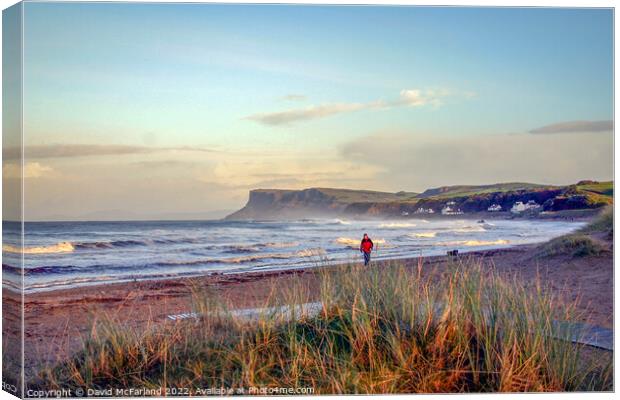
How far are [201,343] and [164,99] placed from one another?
209 centimetres

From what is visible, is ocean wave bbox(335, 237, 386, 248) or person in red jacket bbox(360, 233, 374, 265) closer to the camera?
person in red jacket bbox(360, 233, 374, 265)

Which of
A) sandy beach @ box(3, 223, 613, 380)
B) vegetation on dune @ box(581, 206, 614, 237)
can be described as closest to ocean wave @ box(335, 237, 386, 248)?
sandy beach @ box(3, 223, 613, 380)

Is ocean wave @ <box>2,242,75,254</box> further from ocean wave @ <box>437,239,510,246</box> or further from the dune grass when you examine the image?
ocean wave @ <box>437,239,510,246</box>

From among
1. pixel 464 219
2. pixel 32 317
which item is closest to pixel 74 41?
pixel 32 317

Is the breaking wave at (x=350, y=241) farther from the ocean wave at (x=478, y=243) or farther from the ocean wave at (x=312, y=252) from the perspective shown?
the ocean wave at (x=478, y=243)

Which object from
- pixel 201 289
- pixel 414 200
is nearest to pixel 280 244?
pixel 201 289

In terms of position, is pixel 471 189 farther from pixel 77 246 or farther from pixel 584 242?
pixel 77 246

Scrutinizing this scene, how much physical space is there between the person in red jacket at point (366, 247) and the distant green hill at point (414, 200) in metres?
0.27

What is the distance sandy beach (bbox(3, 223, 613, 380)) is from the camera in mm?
5684

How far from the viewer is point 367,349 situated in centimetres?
536

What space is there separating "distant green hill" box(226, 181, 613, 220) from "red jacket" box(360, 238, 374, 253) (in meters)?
0.28

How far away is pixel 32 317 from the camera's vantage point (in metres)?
5.72

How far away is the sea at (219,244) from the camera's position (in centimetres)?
586

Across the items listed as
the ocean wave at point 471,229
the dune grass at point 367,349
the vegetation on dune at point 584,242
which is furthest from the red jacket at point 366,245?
the vegetation on dune at point 584,242
